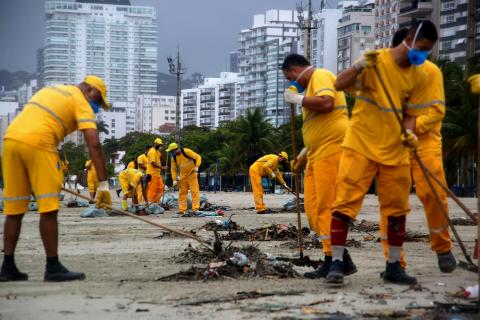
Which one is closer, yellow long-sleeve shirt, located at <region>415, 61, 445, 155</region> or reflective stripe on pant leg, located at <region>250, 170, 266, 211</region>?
yellow long-sleeve shirt, located at <region>415, 61, 445, 155</region>

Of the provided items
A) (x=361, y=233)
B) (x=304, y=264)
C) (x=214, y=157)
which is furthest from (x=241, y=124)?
(x=304, y=264)

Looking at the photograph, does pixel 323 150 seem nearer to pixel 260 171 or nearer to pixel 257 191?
pixel 257 191

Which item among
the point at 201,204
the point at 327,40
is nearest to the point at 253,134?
the point at 201,204

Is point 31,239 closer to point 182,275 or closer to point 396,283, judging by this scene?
point 182,275

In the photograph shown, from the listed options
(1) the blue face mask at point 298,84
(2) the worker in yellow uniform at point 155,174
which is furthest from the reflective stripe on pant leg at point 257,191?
(1) the blue face mask at point 298,84

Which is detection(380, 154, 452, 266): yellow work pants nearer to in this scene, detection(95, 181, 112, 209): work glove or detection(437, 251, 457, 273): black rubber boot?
detection(437, 251, 457, 273): black rubber boot

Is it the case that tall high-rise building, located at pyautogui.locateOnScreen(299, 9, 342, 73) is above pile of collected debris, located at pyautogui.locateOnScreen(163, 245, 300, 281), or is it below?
above

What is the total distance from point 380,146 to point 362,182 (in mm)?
320

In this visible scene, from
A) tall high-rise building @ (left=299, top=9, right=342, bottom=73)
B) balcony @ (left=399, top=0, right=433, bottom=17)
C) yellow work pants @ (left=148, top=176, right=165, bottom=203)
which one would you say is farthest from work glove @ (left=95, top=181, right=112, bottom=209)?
tall high-rise building @ (left=299, top=9, right=342, bottom=73)

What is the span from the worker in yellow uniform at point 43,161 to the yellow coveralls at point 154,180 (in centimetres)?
1697

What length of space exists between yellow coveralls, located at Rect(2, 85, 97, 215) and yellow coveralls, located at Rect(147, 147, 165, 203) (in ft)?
55.7

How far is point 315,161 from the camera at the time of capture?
771 cm

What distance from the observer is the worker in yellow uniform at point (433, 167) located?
7.28 m

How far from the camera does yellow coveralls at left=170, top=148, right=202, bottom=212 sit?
68.7 ft
